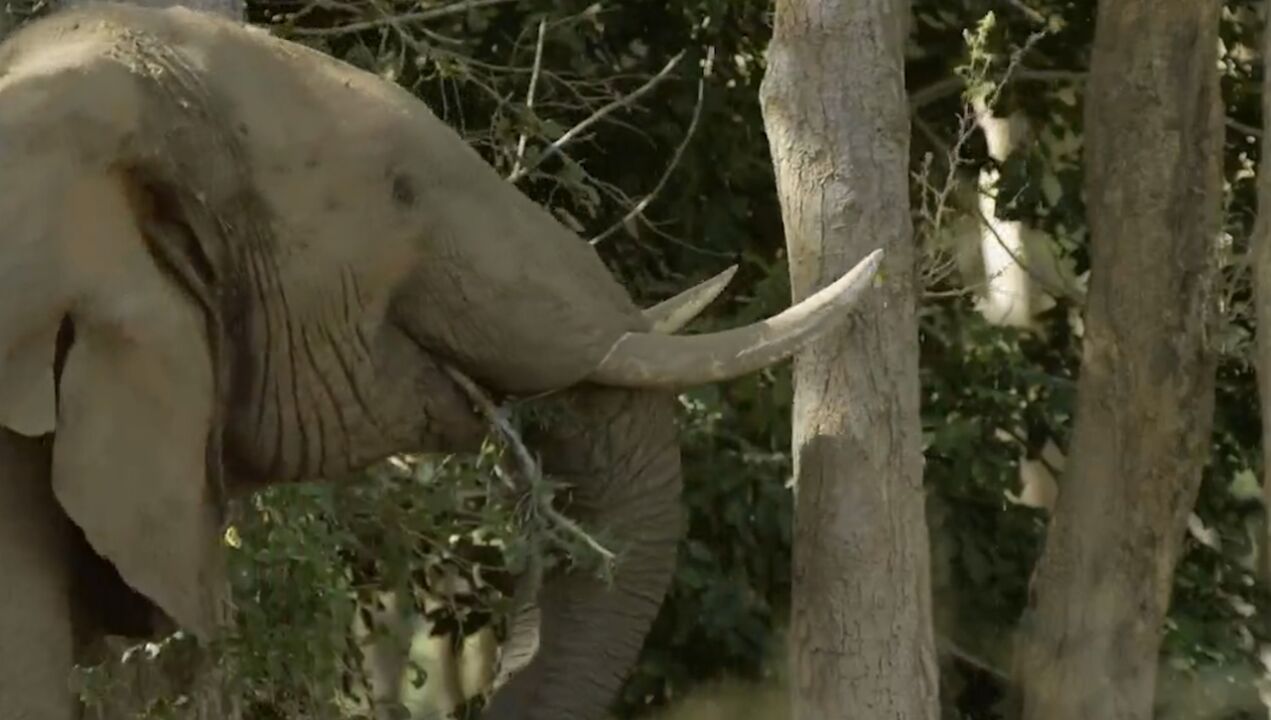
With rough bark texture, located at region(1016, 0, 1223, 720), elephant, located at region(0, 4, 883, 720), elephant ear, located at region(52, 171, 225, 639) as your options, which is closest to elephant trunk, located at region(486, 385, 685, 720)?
elephant, located at region(0, 4, 883, 720)

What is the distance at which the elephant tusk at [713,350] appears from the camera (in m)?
3.32

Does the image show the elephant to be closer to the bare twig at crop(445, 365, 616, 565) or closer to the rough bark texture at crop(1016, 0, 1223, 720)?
the bare twig at crop(445, 365, 616, 565)

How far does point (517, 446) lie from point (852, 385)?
2.22 feet

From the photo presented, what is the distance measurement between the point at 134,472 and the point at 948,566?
3.09 m

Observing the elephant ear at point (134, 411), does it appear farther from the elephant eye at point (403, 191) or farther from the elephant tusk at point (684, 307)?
the elephant tusk at point (684, 307)

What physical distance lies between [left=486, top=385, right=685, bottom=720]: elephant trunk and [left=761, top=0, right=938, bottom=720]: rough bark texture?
0.37 meters

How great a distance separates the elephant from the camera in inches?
114

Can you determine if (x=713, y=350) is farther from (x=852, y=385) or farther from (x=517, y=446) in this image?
(x=852, y=385)

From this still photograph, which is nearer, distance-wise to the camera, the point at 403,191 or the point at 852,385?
the point at 403,191

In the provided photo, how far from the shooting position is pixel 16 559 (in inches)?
116

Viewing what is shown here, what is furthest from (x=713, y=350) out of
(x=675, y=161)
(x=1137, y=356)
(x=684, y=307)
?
(x=675, y=161)

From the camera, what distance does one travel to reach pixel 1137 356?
4.42 meters

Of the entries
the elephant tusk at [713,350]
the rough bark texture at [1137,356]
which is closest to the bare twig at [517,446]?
the elephant tusk at [713,350]

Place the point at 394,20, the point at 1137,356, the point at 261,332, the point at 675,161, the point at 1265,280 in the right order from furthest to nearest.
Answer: the point at 675,161 → the point at 394,20 → the point at 1137,356 → the point at 1265,280 → the point at 261,332
